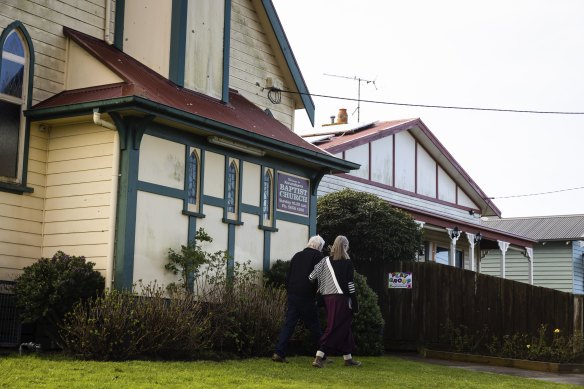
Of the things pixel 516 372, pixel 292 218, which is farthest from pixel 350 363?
pixel 292 218

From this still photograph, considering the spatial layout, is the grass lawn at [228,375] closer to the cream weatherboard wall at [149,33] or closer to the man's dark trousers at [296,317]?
the man's dark trousers at [296,317]

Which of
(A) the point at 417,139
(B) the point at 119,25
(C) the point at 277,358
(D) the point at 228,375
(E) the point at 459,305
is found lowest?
(D) the point at 228,375

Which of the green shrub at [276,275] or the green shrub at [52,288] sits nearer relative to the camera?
the green shrub at [52,288]

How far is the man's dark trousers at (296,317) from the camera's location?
13742 mm

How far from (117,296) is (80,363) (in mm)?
1607

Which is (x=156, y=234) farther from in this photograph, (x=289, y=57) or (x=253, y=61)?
(x=289, y=57)

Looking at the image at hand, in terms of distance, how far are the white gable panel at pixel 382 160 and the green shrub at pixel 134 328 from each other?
621 inches

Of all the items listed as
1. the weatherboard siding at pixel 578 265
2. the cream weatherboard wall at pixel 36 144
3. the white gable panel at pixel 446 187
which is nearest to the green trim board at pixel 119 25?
the cream weatherboard wall at pixel 36 144

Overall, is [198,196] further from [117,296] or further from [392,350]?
[392,350]

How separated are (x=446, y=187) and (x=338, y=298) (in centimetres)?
1952

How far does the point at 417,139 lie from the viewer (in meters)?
31.6

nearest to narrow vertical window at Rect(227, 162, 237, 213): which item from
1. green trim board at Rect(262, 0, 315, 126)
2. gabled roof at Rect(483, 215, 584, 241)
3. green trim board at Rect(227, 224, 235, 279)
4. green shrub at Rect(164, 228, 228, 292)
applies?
green trim board at Rect(227, 224, 235, 279)

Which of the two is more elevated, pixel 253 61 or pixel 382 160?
pixel 253 61

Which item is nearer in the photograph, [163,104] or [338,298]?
[338,298]
